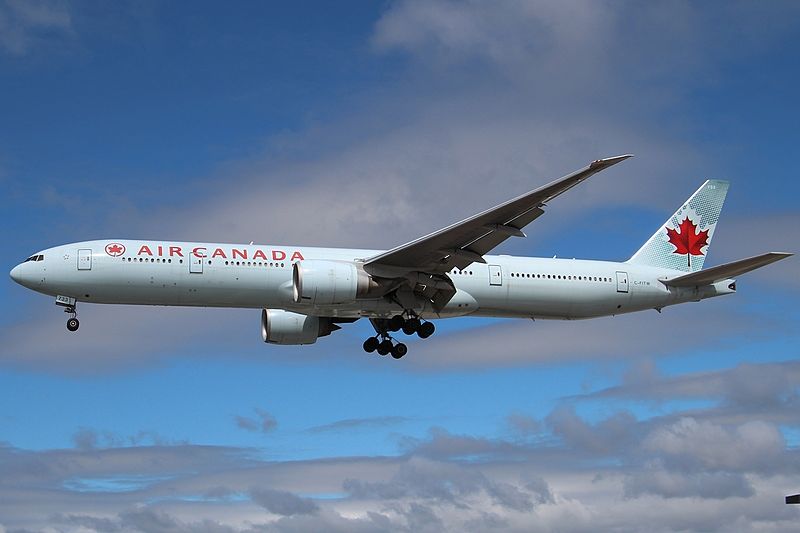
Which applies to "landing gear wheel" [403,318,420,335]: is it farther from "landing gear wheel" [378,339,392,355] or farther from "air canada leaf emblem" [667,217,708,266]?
"air canada leaf emblem" [667,217,708,266]

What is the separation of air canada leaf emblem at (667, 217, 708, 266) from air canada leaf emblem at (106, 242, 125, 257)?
21.8 meters

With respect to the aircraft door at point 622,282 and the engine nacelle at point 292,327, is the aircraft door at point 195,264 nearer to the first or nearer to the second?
the engine nacelle at point 292,327

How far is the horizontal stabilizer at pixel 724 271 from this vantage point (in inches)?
1442

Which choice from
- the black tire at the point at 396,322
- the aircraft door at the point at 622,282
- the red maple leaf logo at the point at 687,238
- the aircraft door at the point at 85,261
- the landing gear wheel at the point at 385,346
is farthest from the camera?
the red maple leaf logo at the point at 687,238

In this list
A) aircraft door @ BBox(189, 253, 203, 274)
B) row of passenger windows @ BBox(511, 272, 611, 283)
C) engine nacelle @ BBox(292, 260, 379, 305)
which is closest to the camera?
engine nacelle @ BBox(292, 260, 379, 305)

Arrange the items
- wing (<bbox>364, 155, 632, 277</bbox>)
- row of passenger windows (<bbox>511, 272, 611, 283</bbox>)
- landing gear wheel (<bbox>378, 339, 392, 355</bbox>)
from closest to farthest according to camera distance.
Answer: wing (<bbox>364, 155, 632, 277</bbox>) < row of passenger windows (<bbox>511, 272, 611, 283</bbox>) < landing gear wheel (<bbox>378, 339, 392, 355</bbox>)

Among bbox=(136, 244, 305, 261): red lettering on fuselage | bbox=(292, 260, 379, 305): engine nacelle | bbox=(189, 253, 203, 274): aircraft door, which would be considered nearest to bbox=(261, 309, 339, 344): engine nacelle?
bbox=(136, 244, 305, 261): red lettering on fuselage

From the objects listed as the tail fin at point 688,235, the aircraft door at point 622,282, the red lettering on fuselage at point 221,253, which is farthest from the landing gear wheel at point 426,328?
the tail fin at point 688,235

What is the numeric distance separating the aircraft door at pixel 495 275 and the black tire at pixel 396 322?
3521 millimetres

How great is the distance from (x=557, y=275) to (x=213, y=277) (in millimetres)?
12607

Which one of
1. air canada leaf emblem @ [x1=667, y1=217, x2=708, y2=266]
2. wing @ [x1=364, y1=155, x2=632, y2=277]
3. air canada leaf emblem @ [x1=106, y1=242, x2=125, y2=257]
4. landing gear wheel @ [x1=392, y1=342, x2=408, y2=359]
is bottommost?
landing gear wheel @ [x1=392, y1=342, x2=408, y2=359]

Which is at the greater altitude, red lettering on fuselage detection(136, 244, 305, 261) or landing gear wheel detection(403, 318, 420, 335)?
red lettering on fuselage detection(136, 244, 305, 261)

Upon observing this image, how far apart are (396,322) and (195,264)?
7941mm

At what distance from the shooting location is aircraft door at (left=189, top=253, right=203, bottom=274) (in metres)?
36.6
